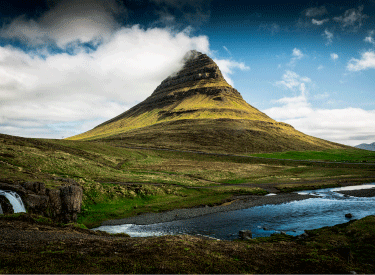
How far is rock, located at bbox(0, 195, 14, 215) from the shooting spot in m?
30.1

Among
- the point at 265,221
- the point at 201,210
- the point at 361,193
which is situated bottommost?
the point at 265,221

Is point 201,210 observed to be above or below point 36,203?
below

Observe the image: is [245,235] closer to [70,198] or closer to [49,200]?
[70,198]

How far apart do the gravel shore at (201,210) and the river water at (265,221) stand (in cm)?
197

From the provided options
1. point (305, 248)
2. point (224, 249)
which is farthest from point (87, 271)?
point (305, 248)

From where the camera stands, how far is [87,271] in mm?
15453

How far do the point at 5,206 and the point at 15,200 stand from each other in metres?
1.72

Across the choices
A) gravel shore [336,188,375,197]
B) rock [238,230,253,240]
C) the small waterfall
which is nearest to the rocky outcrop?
the small waterfall

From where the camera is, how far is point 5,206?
99.9 ft

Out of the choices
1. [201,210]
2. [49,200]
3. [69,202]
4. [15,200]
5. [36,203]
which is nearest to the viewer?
[15,200]

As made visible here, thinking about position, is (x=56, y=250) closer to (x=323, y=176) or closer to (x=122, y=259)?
(x=122, y=259)

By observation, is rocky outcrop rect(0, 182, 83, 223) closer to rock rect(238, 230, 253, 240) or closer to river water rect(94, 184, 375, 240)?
river water rect(94, 184, 375, 240)

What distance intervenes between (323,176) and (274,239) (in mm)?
82961

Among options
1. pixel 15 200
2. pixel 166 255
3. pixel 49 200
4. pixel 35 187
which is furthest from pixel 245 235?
pixel 35 187
